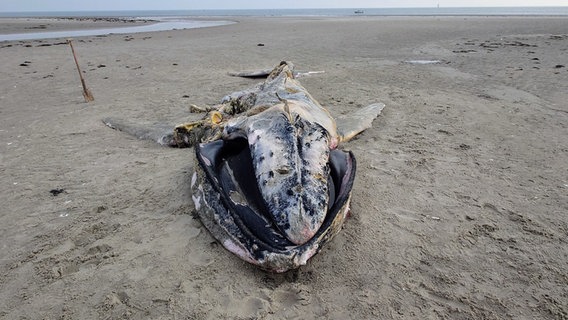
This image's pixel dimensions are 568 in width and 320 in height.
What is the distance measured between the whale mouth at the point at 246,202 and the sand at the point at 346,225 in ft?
1.06

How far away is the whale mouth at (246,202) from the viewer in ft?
8.46

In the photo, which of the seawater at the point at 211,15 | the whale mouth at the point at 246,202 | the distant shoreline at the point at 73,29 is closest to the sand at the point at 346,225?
the whale mouth at the point at 246,202

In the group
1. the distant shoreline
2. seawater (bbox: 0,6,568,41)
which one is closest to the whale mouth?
the distant shoreline

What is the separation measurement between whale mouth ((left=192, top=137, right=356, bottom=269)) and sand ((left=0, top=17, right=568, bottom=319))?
1.06ft

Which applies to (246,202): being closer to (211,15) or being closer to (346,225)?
(346,225)

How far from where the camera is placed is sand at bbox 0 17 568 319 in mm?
2658

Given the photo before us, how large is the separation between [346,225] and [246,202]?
1157 millimetres

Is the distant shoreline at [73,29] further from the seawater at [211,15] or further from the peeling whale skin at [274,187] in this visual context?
the peeling whale skin at [274,187]

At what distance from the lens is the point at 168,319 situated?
8.29ft

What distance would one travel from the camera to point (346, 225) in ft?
11.4

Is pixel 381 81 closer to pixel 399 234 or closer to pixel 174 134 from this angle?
pixel 174 134

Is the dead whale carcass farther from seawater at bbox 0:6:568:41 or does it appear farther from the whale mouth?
seawater at bbox 0:6:568:41

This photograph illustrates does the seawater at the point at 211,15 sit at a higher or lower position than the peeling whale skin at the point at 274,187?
higher

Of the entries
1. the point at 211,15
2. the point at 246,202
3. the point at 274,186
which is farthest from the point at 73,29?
the point at 211,15
